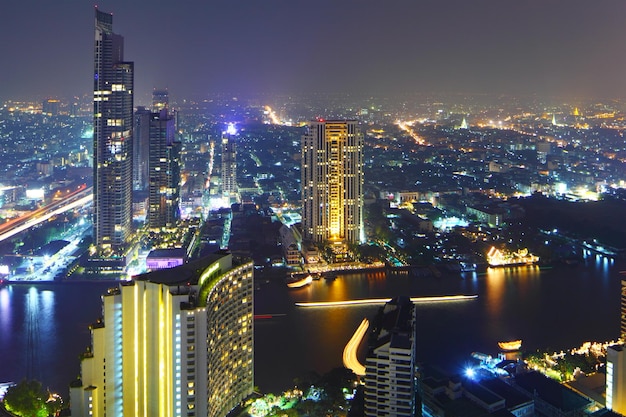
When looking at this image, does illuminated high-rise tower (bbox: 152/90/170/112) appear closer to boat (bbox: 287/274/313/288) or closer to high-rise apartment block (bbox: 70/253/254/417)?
boat (bbox: 287/274/313/288)

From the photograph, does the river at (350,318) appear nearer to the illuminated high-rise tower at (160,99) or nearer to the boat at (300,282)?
the boat at (300,282)

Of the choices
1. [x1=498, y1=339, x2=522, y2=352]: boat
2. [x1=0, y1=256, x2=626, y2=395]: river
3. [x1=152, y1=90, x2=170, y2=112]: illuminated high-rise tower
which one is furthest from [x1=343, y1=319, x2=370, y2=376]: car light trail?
[x1=152, y1=90, x2=170, y2=112]: illuminated high-rise tower

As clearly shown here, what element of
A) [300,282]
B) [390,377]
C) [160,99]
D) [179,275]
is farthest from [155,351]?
[160,99]

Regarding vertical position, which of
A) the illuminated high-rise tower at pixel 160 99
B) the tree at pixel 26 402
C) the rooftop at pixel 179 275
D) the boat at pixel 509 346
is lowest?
the tree at pixel 26 402

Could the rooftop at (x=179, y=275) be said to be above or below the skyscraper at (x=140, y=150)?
below

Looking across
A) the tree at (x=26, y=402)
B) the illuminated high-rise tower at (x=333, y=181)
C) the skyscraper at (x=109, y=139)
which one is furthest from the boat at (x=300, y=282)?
the tree at (x=26, y=402)

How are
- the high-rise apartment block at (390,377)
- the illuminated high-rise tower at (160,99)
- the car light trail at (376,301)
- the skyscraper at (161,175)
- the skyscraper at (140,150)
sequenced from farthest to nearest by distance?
the illuminated high-rise tower at (160,99) < the skyscraper at (140,150) < the skyscraper at (161,175) < the car light trail at (376,301) < the high-rise apartment block at (390,377)

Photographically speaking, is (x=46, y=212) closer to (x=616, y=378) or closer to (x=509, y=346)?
(x=509, y=346)
